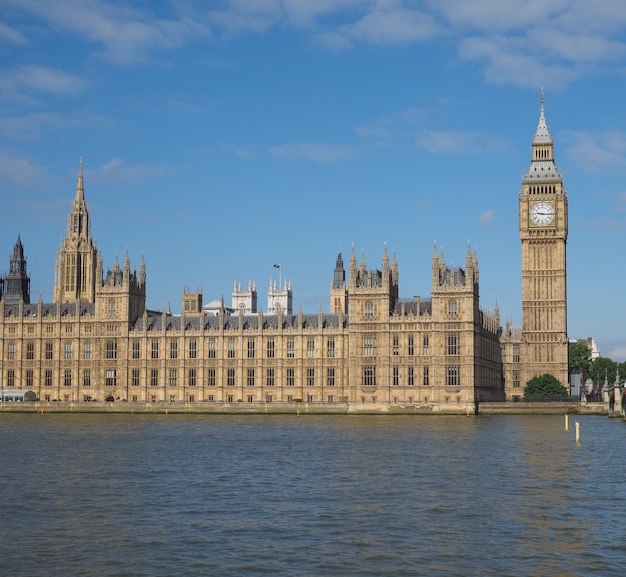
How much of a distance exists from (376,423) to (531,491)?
189ft

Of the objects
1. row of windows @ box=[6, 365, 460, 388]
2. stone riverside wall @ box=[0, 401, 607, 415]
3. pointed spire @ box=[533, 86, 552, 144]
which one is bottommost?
stone riverside wall @ box=[0, 401, 607, 415]

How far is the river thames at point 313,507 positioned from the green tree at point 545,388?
59493 mm

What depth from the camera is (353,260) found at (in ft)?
440

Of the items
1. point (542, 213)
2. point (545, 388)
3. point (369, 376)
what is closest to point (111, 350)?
point (369, 376)

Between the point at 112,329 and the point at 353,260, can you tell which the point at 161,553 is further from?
the point at 112,329

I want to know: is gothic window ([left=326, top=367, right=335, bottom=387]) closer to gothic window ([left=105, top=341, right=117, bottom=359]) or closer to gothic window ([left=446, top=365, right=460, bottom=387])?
gothic window ([left=446, top=365, right=460, bottom=387])

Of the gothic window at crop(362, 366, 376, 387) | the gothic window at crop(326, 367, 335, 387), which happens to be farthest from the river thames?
the gothic window at crop(326, 367, 335, 387)

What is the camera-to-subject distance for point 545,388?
141m

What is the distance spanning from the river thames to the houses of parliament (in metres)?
50.4

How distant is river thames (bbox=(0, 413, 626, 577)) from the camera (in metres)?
34.5

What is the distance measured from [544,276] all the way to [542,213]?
9537 millimetres

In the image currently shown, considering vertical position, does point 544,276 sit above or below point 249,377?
above

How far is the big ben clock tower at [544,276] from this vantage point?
5955 inches

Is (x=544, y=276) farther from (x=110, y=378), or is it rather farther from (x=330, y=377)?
(x=110, y=378)
